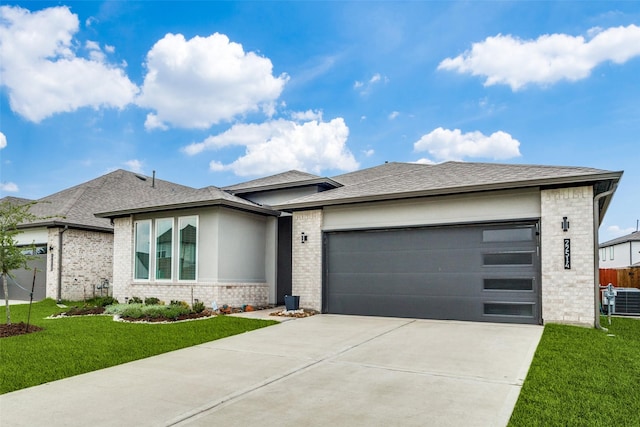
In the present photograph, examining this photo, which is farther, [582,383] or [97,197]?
[97,197]

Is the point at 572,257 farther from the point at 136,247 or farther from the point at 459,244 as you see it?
the point at 136,247

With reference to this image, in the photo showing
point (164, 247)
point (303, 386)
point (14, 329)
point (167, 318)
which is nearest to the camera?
point (303, 386)

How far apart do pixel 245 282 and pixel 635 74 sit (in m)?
14.0

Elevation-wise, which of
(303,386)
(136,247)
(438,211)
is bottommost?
(303,386)

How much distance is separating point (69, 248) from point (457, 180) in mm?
15175

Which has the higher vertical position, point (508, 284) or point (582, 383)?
point (508, 284)

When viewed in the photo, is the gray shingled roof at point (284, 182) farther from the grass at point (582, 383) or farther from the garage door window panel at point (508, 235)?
the grass at point (582, 383)

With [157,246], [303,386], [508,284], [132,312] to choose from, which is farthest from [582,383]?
[157,246]

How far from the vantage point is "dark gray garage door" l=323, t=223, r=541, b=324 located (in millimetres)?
9727

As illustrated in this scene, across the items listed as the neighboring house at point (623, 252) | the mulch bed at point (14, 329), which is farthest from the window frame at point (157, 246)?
the neighboring house at point (623, 252)

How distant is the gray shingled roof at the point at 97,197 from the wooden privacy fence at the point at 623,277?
63.2 ft

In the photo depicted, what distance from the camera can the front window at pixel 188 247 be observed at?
43.4 ft

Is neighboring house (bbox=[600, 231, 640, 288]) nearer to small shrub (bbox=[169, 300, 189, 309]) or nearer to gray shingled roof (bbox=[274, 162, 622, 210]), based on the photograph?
gray shingled roof (bbox=[274, 162, 622, 210])

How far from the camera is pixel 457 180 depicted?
10.8 metres
